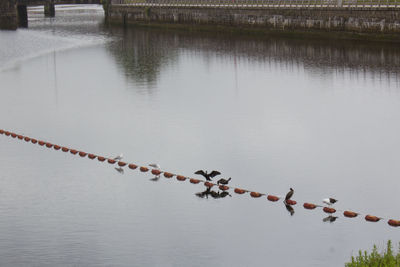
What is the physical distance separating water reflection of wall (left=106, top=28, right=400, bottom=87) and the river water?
0.37 meters

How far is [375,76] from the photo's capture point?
48.3 meters

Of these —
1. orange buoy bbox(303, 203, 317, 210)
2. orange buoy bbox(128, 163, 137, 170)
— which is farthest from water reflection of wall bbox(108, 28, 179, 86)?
orange buoy bbox(303, 203, 317, 210)

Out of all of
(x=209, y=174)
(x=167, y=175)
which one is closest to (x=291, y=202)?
(x=209, y=174)

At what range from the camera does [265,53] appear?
6350 centimetres

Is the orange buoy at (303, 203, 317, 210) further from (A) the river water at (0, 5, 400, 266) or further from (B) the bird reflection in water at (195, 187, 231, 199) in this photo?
Answer: (B) the bird reflection in water at (195, 187, 231, 199)

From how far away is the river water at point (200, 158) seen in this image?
66.5 feet

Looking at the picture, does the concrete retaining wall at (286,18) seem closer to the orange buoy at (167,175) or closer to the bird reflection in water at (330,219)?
the orange buoy at (167,175)

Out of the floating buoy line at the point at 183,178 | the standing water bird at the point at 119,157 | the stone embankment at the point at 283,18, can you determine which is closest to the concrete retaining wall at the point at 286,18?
the stone embankment at the point at 283,18

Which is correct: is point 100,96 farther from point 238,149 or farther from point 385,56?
point 385,56

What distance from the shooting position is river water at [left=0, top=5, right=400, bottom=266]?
66.5 ft

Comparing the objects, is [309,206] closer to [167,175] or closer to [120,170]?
[167,175]

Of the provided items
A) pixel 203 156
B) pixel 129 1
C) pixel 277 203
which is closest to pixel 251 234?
pixel 277 203

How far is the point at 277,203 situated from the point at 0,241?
8066mm

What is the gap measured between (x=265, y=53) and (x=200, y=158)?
118ft
